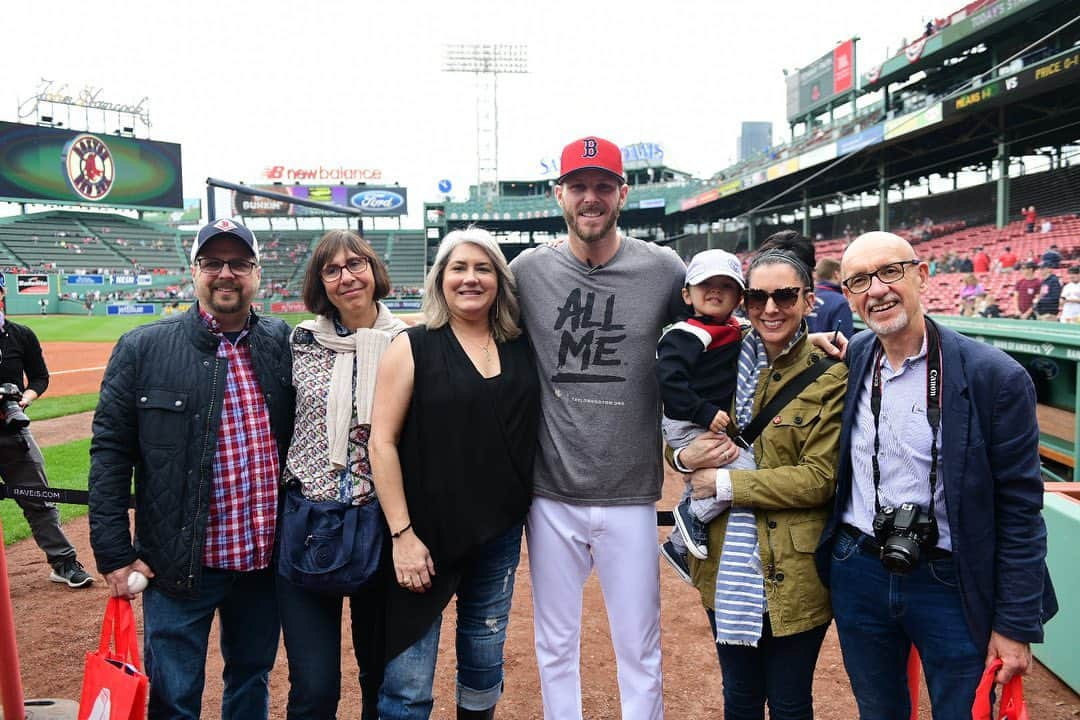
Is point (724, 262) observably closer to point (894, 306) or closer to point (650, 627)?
point (894, 306)

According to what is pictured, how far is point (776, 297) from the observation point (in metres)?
2.34

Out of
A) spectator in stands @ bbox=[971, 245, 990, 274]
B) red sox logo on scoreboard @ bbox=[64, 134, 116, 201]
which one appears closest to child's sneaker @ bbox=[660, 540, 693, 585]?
spectator in stands @ bbox=[971, 245, 990, 274]

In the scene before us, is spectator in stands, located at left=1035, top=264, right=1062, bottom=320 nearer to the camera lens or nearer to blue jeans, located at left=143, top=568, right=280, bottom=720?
the camera lens

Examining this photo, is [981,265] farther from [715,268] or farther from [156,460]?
[156,460]

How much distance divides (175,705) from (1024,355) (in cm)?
643

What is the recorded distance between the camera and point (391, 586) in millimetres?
2490

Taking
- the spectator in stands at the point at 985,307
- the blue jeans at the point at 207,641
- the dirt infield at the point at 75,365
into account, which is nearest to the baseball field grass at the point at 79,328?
the dirt infield at the point at 75,365

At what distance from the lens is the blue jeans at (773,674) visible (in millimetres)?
2260

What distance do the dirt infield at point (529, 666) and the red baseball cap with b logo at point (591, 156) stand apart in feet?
8.37

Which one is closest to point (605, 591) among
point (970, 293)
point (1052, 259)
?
point (970, 293)

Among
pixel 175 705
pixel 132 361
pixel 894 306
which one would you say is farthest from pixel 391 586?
pixel 894 306

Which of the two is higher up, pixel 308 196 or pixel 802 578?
pixel 308 196

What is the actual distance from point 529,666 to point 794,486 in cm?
222

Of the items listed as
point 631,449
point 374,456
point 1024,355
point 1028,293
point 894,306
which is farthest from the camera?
point 1028,293
